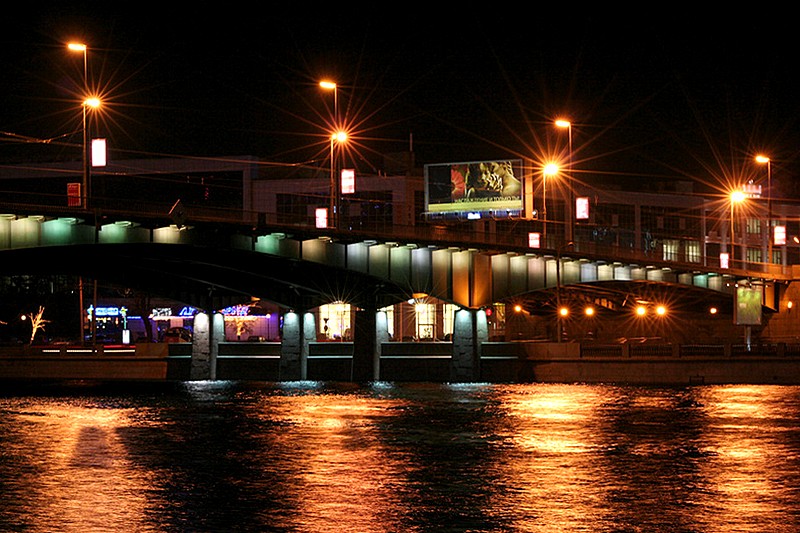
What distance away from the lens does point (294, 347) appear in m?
92.1

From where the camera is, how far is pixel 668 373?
81.3m

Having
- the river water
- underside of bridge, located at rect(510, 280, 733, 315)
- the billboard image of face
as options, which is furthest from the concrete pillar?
underside of bridge, located at rect(510, 280, 733, 315)

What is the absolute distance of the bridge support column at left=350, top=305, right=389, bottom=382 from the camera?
87.4 m

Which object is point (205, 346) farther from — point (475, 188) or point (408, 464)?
point (408, 464)

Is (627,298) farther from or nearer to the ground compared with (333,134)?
nearer to the ground

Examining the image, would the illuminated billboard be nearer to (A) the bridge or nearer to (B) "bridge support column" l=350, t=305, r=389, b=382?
(A) the bridge

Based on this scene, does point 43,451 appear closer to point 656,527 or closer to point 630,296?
point 656,527

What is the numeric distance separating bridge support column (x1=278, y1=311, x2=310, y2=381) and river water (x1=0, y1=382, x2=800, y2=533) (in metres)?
23.4

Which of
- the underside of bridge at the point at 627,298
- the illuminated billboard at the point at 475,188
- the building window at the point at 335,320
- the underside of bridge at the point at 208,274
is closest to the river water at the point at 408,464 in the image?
the underside of bridge at the point at 208,274

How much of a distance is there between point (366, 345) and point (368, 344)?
0.16 m

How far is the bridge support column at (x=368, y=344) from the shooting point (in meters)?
87.4

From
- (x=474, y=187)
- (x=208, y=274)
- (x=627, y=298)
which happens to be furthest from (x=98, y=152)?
(x=627, y=298)

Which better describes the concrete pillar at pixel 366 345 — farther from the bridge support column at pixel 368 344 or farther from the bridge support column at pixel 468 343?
the bridge support column at pixel 468 343

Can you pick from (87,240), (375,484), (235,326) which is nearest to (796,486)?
(375,484)
